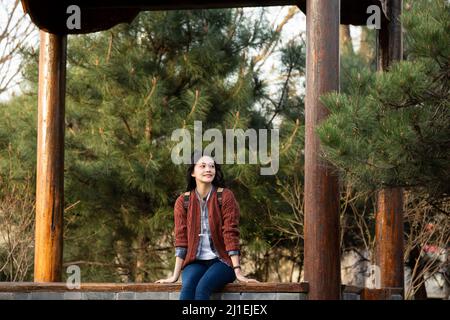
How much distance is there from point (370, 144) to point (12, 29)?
9450mm

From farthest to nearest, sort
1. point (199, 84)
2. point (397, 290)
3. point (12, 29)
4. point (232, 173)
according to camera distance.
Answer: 1. point (12, 29)
2. point (199, 84)
3. point (232, 173)
4. point (397, 290)

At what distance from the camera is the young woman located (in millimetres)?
5273

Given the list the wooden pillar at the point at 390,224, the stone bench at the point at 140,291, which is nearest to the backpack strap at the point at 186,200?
the stone bench at the point at 140,291

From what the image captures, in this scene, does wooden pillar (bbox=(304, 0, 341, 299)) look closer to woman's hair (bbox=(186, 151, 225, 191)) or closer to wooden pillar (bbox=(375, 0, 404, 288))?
woman's hair (bbox=(186, 151, 225, 191))

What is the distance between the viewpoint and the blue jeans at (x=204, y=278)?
5230 mm

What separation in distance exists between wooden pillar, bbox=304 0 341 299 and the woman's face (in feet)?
1.97

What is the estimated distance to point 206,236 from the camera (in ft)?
17.7

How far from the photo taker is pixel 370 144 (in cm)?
496

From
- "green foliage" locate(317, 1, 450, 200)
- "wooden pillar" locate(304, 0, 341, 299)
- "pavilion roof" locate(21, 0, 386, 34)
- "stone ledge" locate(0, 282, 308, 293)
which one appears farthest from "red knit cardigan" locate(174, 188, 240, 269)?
"pavilion roof" locate(21, 0, 386, 34)

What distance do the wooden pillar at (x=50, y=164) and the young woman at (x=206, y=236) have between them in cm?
178

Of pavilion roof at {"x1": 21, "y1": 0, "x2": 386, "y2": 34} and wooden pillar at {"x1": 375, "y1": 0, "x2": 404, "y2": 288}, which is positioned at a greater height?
pavilion roof at {"x1": 21, "y1": 0, "x2": 386, "y2": 34}

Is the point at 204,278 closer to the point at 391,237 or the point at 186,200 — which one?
the point at 186,200
